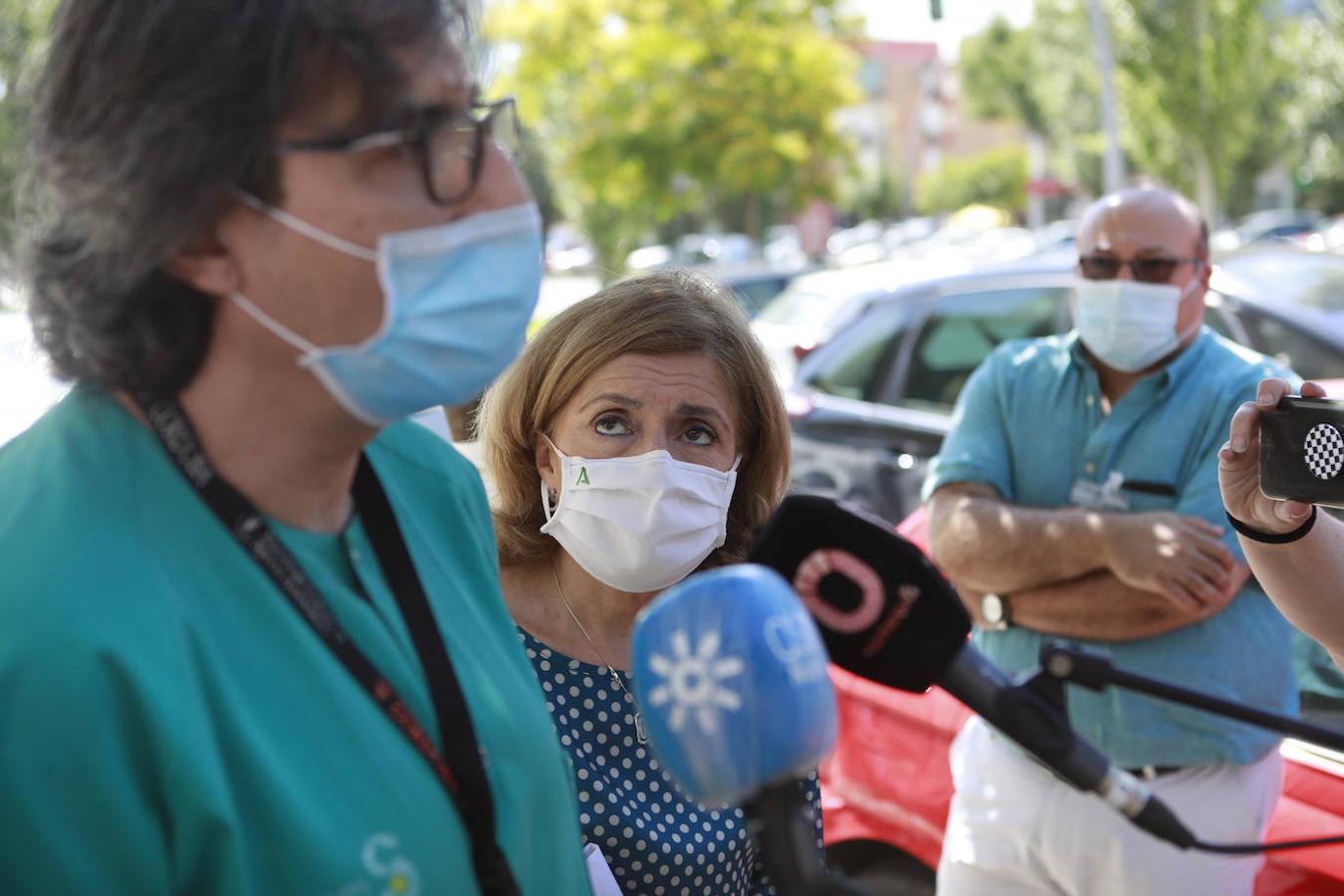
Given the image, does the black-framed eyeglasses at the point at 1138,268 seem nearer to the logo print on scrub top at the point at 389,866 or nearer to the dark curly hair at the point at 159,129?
the dark curly hair at the point at 159,129

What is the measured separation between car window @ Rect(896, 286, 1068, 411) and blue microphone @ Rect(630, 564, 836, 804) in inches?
211

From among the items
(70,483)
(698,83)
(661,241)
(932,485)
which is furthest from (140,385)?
(661,241)

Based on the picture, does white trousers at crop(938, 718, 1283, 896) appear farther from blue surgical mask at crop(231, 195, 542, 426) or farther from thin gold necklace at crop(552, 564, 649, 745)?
blue surgical mask at crop(231, 195, 542, 426)

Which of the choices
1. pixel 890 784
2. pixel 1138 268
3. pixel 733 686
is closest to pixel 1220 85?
pixel 1138 268

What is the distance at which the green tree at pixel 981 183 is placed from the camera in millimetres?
65250

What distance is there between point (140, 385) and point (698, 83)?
2093 cm

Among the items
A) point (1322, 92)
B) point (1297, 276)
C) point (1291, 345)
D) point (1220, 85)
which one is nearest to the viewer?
point (1291, 345)

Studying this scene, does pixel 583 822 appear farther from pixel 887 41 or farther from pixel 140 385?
pixel 887 41

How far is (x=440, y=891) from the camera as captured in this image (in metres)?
1.40

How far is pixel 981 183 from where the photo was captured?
66.2 m

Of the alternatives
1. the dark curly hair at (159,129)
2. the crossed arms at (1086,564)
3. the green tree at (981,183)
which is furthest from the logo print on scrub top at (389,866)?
the green tree at (981,183)

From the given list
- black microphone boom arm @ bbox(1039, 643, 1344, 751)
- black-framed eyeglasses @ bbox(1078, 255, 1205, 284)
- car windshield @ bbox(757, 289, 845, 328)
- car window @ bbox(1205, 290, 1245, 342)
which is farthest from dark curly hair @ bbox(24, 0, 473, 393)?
car windshield @ bbox(757, 289, 845, 328)

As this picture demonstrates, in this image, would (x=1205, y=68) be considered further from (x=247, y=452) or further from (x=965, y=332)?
(x=247, y=452)

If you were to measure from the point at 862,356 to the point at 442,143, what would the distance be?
5398mm
